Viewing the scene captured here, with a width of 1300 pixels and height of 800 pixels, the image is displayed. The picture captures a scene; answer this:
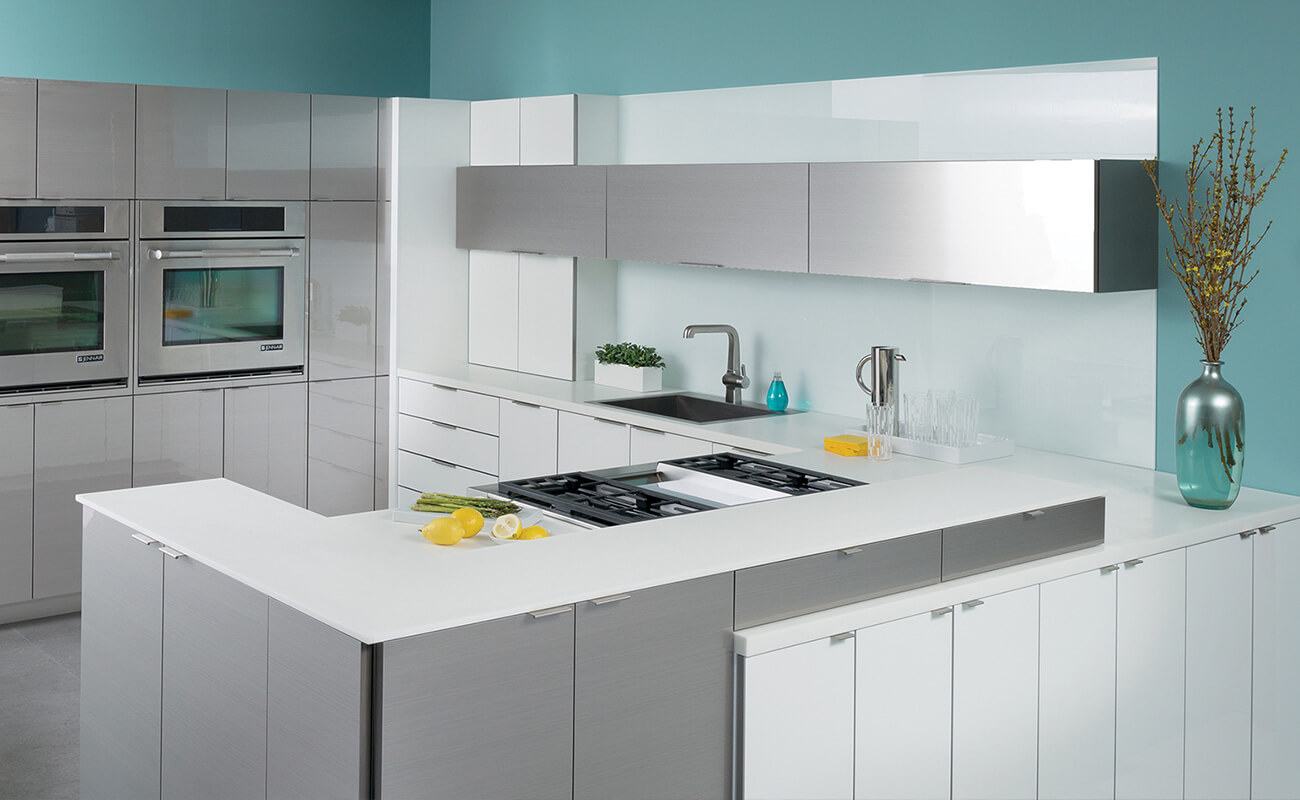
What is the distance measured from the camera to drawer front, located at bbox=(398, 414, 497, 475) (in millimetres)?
5566

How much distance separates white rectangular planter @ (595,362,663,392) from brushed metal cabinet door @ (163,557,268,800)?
2.89 meters

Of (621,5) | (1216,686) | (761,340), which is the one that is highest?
(621,5)

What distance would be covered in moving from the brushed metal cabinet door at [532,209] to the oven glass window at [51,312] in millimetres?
1669

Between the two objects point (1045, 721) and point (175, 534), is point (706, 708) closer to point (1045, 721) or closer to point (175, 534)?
point (1045, 721)

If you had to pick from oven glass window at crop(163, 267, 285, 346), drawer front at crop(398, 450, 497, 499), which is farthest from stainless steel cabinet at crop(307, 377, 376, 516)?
oven glass window at crop(163, 267, 285, 346)

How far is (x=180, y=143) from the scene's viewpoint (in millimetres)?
5355

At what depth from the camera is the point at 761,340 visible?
507cm

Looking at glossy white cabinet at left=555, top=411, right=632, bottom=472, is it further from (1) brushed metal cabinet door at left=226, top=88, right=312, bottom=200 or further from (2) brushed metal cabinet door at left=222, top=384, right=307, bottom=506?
(1) brushed metal cabinet door at left=226, top=88, right=312, bottom=200

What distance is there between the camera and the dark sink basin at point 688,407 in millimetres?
5059

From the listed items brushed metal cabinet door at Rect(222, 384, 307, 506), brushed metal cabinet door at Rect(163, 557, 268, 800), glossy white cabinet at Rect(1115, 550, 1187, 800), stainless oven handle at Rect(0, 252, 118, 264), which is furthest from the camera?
brushed metal cabinet door at Rect(222, 384, 307, 506)

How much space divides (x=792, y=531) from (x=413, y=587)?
0.85 meters

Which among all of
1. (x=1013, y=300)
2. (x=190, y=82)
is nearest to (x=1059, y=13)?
(x=1013, y=300)

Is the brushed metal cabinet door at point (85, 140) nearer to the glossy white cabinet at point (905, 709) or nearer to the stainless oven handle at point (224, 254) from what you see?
the stainless oven handle at point (224, 254)

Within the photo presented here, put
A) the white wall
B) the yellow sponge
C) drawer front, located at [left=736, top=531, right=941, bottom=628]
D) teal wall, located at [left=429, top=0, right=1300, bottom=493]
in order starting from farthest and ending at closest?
1. the yellow sponge
2. the white wall
3. teal wall, located at [left=429, top=0, right=1300, bottom=493]
4. drawer front, located at [left=736, top=531, right=941, bottom=628]
